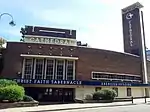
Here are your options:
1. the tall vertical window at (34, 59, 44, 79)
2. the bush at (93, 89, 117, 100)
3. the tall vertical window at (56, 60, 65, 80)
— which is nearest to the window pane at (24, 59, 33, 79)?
the tall vertical window at (34, 59, 44, 79)

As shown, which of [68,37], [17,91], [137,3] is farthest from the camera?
[137,3]

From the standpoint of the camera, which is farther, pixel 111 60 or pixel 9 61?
pixel 111 60

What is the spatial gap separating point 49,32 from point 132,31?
2196 centimetres

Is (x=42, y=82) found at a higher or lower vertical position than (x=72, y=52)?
lower

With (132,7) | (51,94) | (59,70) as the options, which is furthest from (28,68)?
(132,7)

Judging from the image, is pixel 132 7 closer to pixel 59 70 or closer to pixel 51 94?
pixel 59 70

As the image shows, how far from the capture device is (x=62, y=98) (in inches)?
1303

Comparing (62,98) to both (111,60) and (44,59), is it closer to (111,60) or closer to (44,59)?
(44,59)

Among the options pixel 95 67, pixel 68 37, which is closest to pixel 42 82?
pixel 95 67

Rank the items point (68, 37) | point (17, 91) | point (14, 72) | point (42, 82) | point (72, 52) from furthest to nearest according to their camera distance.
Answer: point (68, 37), point (72, 52), point (14, 72), point (42, 82), point (17, 91)

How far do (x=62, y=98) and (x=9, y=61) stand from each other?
10.4 metres

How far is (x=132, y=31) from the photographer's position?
51719 mm

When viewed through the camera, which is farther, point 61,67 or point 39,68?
point 61,67

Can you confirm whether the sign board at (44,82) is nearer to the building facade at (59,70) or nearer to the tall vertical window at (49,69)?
the building facade at (59,70)
